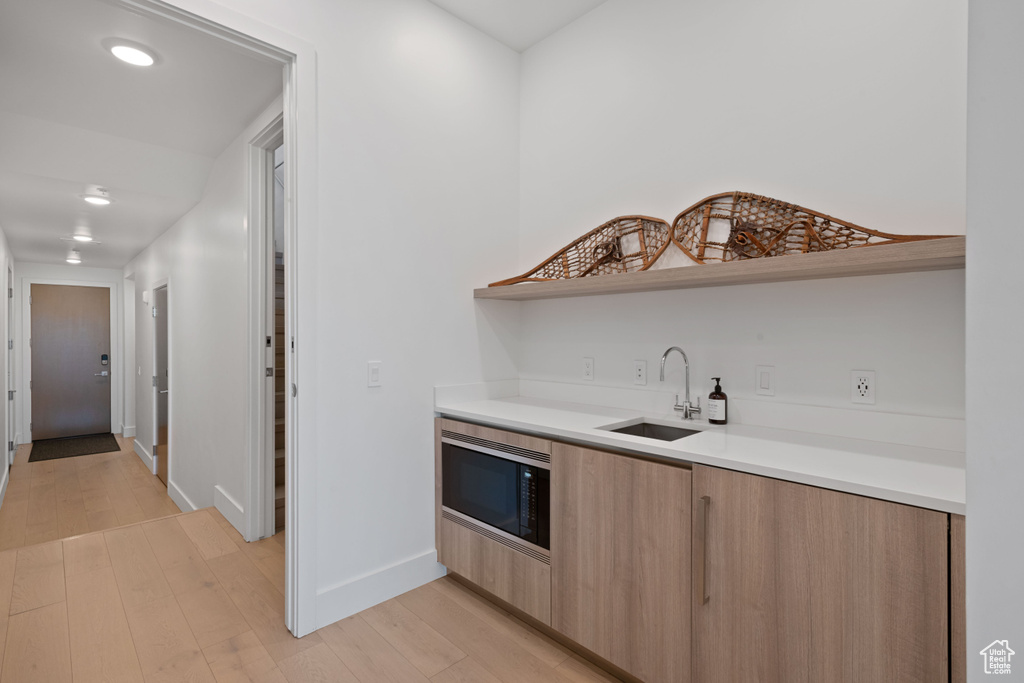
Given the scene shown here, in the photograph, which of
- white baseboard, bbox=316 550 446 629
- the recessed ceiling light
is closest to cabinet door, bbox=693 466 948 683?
white baseboard, bbox=316 550 446 629

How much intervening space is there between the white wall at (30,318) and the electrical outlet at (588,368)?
20.8 ft

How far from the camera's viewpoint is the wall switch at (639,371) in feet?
7.37

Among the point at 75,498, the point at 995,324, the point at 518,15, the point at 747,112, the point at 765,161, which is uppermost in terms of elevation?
the point at 518,15

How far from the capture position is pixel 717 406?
192 centimetres

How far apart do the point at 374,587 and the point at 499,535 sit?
1.95 ft

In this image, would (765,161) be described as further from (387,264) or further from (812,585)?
(387,264)

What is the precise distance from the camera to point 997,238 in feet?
0.93

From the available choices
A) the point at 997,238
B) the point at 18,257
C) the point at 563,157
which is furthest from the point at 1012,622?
the point at 18,257

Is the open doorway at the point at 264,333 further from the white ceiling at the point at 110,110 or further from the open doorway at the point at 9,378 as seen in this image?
the open doorway at the point at 9,378

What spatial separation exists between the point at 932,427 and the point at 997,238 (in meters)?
1.60

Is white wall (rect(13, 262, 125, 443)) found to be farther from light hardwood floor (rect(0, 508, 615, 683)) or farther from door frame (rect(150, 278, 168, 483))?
light hardwood floor (rect(0, 508, 615, 683))

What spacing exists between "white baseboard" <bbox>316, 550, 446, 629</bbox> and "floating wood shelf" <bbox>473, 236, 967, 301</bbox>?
1.35 metres

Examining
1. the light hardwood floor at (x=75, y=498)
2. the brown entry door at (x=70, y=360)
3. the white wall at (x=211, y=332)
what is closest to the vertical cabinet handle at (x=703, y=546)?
→ the white wall at (x=211, y=332)

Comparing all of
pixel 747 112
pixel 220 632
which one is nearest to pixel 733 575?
pixel 747 112
